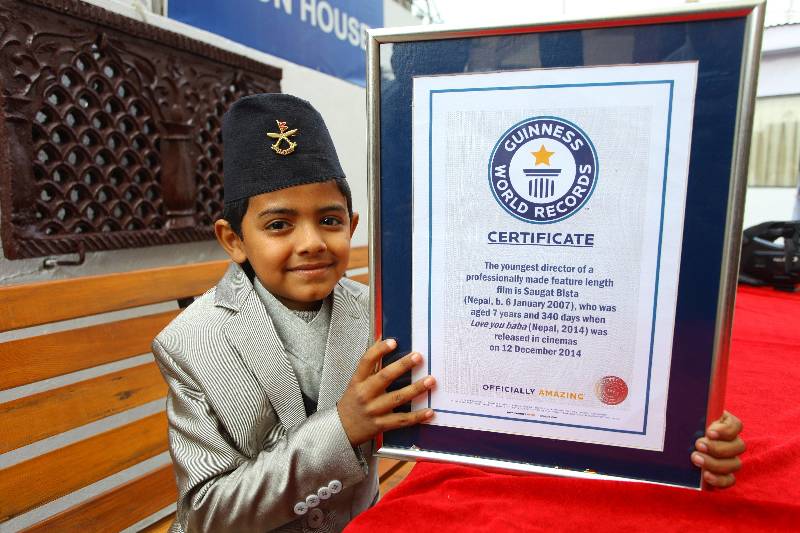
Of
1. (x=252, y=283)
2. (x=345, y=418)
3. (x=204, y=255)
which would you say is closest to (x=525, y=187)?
(x=345, y=418)

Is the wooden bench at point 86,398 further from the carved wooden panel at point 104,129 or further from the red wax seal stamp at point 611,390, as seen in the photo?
the red wax seal stamp at point 611,390

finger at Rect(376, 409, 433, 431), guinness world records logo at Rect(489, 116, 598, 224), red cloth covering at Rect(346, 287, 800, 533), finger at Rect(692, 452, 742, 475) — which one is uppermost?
guinness world records logo at Rect(489, 116, 598, 224)

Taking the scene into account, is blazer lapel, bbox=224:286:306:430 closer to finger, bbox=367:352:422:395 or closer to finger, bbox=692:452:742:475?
finger, bbox=367:352:422:395

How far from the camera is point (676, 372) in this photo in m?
0.45

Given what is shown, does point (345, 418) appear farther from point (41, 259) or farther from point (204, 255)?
point (204, 255)

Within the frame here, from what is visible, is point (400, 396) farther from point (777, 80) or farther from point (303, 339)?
point (777, 80)

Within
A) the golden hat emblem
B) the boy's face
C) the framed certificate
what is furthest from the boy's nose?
the framed certificate

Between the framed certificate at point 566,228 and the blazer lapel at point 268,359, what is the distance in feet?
0.89

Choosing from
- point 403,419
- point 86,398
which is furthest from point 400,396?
point 86,398

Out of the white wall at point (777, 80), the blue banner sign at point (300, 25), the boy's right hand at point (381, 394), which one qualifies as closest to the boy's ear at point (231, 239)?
the boy's right hand at point (381, 394)

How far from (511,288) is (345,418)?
0.24 m

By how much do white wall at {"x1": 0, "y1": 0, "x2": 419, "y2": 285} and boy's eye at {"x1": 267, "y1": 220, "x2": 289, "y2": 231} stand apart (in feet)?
0.46

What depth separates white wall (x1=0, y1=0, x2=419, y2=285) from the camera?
1181 millimetres

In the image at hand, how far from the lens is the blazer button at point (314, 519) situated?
740mm
